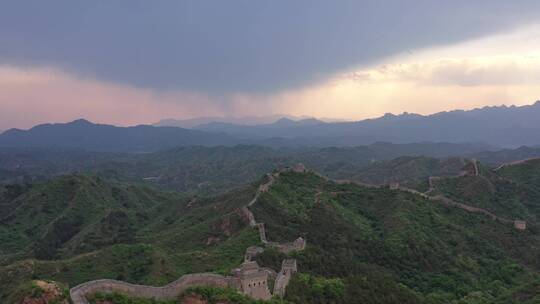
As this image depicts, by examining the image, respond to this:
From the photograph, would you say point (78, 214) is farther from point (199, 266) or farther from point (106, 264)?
point (199, 266)

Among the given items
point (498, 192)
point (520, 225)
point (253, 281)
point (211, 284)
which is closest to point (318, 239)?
point (253, 281)

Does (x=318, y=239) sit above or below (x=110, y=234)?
above

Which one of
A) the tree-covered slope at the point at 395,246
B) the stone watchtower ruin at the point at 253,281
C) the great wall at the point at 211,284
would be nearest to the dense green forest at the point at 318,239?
the tree-covered slope at the point at 395,246

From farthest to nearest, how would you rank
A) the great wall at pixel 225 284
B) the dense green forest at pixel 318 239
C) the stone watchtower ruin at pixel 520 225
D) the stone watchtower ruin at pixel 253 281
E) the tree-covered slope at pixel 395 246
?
1. the stone watchtower ruin at pixel 520 225
2. the dense green forest at pixel 318 239
3. the tree-covered slope at pixel 395 246
4. the stone watchtower ruin at pixel 253 281
5. the great wall at pixel 225 284

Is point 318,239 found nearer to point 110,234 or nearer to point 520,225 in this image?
point 520,225

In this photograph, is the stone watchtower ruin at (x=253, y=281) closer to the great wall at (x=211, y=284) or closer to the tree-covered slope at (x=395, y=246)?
the great wall at (x=211, y=284)

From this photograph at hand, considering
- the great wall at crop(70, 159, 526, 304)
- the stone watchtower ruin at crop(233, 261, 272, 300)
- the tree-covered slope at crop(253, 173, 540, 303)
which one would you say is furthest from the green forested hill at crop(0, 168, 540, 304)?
the stone watchtower ruin at crop(233, 261, 272, 300)

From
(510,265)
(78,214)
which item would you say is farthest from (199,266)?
(78,214)

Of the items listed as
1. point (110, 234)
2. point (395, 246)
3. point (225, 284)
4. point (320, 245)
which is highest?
point (225, 284)
